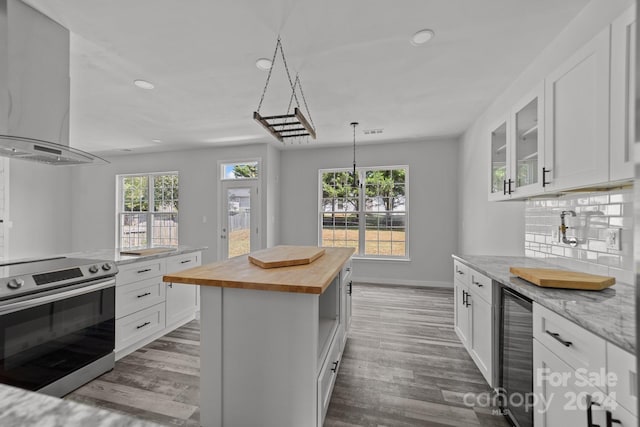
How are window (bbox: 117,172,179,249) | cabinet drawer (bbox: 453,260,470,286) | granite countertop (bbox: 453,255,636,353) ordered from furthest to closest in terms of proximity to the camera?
window (bbox: 117,172,179,249) → cabinet drawer (bbox: 453,260,470,286) → granite countertop (bbox: 453,255,636,353)

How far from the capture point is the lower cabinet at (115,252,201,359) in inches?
96.7

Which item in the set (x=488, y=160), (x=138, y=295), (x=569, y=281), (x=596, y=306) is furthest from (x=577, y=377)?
(x=138, y=295)

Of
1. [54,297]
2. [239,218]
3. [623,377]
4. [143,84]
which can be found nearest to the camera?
[623,377]

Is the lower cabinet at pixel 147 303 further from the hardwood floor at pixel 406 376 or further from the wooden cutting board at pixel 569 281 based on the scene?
the wooden cutting board at pixel 569 281

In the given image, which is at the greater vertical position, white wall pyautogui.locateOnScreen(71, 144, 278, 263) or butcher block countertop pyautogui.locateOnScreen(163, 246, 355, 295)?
white wall pyautogui.locateOnScreen(71, 144, 278, 263)

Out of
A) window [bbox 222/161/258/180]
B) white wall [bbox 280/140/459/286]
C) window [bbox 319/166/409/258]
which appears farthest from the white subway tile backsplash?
window [bbox 222/161/258/180]

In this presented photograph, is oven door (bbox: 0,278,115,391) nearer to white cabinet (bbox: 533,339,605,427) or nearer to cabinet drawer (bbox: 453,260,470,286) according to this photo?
white cabinet (bbox: 533,339,605,427)

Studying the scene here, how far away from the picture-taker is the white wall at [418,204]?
Answer: 5.02m

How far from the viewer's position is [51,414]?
374 millimetres

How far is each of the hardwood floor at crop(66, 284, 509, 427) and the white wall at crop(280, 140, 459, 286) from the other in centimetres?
191

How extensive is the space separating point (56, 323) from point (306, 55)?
277 cm

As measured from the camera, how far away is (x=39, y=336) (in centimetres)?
179

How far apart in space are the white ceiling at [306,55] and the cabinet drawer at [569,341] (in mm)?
1984

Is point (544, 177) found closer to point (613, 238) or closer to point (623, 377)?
point (613, 238)
